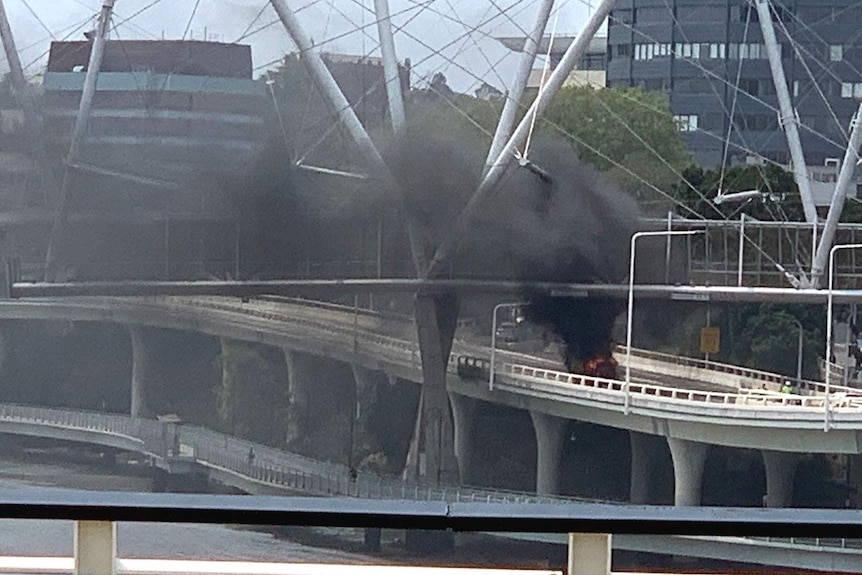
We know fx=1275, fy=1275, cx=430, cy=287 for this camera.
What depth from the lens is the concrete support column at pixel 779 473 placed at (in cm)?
383

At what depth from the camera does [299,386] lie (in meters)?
4.27

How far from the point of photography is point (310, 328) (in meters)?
4.21

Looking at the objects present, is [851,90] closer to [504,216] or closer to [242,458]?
[504,216]

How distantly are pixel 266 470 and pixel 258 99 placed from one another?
47.5 inches

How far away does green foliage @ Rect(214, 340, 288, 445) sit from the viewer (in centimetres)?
412

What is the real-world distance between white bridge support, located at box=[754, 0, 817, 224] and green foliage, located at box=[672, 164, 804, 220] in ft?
0.10

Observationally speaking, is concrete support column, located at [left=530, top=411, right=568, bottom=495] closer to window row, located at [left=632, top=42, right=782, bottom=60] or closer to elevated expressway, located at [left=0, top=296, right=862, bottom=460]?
elevated expressway, located at [left=0, top=296, right=862, bottom=460]

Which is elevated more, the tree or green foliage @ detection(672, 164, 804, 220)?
the tree

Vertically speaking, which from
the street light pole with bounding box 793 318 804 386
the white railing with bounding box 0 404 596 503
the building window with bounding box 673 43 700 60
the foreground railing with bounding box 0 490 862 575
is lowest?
the white railing with bounding box 0 404 596 503

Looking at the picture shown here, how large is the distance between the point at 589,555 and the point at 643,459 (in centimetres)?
348

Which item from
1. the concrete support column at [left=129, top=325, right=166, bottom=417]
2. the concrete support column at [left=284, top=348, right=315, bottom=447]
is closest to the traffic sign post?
the concrete support column at [left=284, top=348, right=315, bottom=447]

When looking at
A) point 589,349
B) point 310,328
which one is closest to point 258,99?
point 310,328

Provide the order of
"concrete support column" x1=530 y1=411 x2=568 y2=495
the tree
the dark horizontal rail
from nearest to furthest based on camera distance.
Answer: the dark horizontal rail → "concrete support column" x1=530 y1=411 x2=568 y2=495 → the tree

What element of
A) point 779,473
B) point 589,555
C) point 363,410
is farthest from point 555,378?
point 589,555
